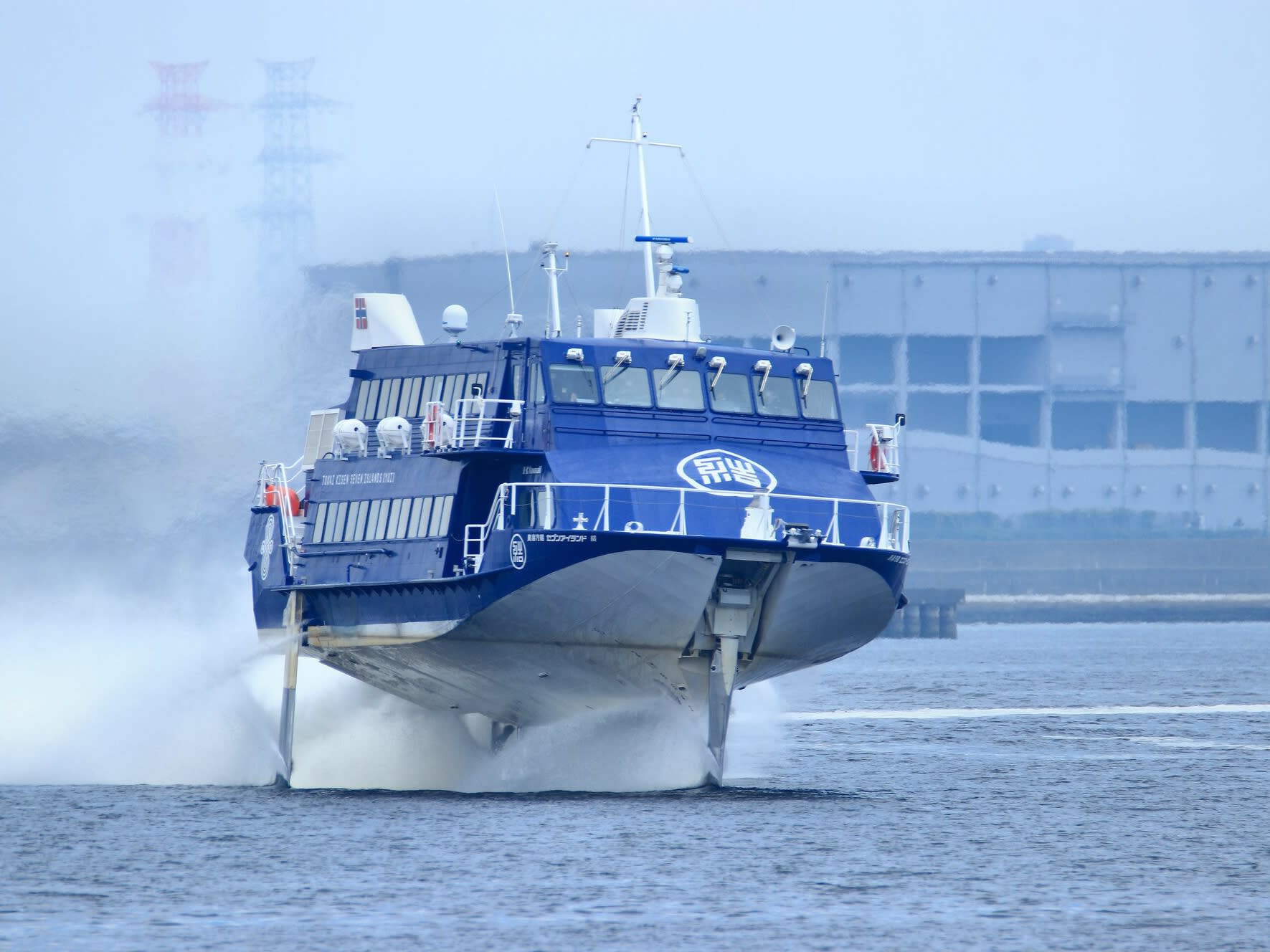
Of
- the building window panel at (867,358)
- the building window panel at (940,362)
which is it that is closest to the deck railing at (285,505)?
the building window panel at (867,358)

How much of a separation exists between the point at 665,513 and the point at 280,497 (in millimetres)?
10289

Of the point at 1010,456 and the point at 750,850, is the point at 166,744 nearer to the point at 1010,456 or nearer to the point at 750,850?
the point at 750,850

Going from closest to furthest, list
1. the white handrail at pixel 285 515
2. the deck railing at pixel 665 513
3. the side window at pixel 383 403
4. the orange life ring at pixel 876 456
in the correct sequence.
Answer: the deck railing at pixel 665 513 → the orange life ring at pixel 876 456 → the side window at pixel 383 403 → the white handrail at pixel 285 515

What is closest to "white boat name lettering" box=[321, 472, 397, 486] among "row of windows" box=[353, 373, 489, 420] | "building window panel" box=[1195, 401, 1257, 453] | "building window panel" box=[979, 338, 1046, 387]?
"row of windows" box=[353, 373, 489, 420]

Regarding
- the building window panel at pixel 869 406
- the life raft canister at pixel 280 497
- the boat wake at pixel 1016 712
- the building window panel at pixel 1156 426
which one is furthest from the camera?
the building window panel at pixel 1156 426

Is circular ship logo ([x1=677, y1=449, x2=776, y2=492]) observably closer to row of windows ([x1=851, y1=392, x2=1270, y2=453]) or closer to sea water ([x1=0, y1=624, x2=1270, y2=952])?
sea water ([x1=0, y1=624, x2=1270, y2=952])

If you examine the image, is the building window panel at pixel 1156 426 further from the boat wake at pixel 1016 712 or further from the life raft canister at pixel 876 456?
the life raft canister at pixel 876 456

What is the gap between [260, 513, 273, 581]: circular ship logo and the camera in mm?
46219

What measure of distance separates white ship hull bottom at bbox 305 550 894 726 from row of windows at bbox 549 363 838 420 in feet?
12.0

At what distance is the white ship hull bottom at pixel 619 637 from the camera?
3816 centimetres

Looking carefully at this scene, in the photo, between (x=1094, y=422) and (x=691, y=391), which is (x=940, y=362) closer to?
(x=1094, y=422)

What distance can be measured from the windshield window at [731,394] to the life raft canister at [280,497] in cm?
951

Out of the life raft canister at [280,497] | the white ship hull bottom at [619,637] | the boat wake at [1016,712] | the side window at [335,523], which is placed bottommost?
the boat wake at [1016,712]

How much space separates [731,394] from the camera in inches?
1623
